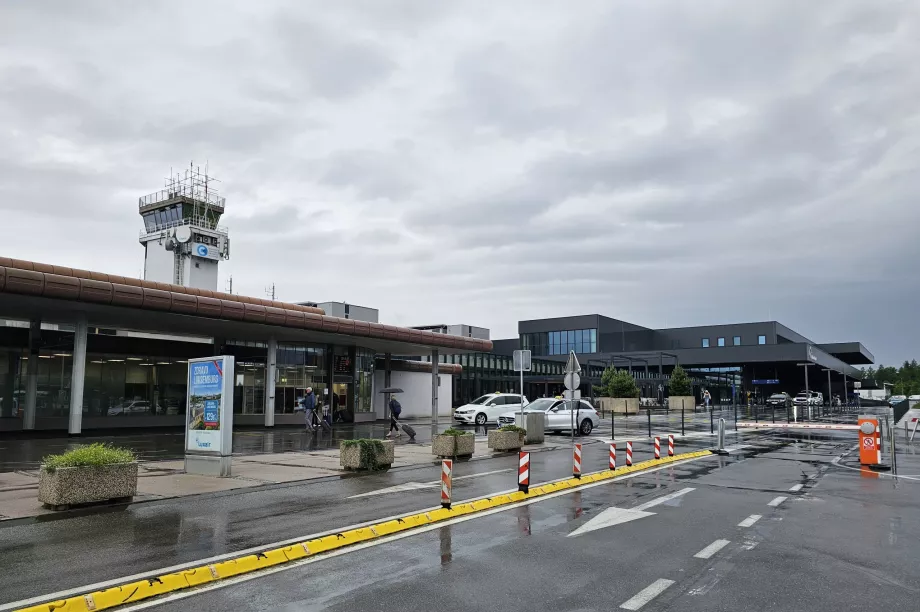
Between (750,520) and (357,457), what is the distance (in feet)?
27.5

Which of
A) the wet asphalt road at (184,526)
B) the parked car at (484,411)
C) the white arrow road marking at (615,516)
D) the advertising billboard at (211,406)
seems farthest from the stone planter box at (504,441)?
the parked car at (484,411)

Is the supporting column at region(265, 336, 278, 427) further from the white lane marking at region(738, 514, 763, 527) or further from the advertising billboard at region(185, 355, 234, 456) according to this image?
the white lane marking at region(738, 514, 763, 527)

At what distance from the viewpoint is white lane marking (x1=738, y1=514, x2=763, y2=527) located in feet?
30.6

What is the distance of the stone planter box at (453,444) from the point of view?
17.7 m

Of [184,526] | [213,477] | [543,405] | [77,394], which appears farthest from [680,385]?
[184,526]

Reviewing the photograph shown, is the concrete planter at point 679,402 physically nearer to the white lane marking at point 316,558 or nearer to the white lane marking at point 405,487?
the white lane marking at point 405,487

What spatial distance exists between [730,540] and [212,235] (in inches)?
2660

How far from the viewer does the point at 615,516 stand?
9.80 metres

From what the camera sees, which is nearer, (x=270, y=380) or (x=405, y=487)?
(x=405, y=487)

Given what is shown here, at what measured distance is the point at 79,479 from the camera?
10.4m

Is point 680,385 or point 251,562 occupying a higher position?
point 680,385

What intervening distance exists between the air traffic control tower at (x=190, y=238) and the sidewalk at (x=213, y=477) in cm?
5258

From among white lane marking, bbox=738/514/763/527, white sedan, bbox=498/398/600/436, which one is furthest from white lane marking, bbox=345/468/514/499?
white sedan, bbox=498/398/600/436

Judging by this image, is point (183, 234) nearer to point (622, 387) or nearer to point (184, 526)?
point (622, 387)
